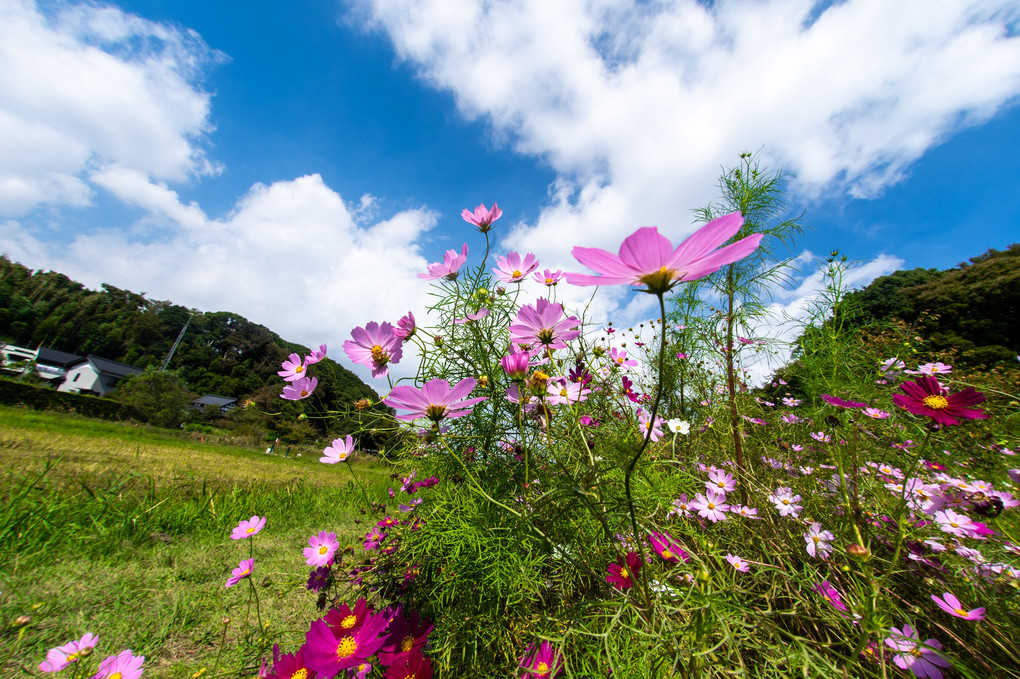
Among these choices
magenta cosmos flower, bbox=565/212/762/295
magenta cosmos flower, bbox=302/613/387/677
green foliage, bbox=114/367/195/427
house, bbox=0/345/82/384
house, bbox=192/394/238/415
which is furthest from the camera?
house, bbox=192/394/238/415

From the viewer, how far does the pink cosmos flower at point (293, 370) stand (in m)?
0.89

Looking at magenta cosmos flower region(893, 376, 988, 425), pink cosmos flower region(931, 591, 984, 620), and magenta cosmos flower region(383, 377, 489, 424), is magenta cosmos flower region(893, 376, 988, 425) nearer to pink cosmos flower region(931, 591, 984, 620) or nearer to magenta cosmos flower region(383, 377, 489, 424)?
pink cosmos flower region(931, 591, 984, 620)

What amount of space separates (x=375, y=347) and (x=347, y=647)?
0.53m

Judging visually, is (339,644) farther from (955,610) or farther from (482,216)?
(955,610)

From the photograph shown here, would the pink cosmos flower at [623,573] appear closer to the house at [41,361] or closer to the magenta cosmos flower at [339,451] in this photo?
the magenta cosmos flower at [339,451]

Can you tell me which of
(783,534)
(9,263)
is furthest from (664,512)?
(9,263)

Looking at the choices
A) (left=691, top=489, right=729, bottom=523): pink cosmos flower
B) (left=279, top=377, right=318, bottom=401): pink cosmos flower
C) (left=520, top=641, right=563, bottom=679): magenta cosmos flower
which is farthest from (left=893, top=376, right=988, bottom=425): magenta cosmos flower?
(left=279, top=377, right=318, bottom=401): pink cosmos flower

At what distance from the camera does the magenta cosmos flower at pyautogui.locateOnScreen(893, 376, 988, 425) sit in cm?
64

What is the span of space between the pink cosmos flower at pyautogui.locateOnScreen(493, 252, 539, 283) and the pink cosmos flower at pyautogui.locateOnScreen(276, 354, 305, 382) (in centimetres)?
55

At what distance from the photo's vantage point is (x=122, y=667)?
669 mm

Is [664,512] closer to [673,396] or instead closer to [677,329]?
[673,396]

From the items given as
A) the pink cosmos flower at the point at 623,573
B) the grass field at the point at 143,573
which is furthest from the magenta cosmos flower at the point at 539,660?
the grass field at the point at 143,573

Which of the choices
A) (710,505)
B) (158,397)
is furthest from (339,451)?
(158,397)

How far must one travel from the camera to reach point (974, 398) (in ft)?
2.22
